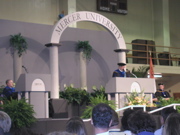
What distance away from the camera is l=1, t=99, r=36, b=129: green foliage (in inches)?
272

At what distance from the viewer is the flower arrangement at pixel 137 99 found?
8.45 meters

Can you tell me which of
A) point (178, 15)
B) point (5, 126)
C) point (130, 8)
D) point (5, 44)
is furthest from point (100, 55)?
point (5, 126)

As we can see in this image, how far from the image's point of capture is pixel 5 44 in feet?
36.5

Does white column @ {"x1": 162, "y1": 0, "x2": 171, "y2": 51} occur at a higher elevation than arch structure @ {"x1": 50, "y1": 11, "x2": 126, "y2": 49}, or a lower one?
higher

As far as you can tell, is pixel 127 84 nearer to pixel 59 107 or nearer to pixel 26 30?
pixel 59 107

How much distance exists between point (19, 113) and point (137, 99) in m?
2.93

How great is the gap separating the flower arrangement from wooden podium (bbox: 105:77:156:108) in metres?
0.12

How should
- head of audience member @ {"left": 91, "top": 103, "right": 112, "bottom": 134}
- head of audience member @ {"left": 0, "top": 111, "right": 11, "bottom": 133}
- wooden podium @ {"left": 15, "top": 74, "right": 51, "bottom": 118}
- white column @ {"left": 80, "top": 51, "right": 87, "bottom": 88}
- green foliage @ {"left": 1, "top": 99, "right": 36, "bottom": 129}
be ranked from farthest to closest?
white column @ {"left": 80, "top": 51, "right": 87, "bottom": 88} → wooden podium @ {"left": 15, "top": 74, "right": 51, "bottom": 118} → green foliage @ {"left": 1, "top": 99, "right": 36, "bottom": 129} → head of audience member @ {"left": 0, "top": 111, "right": 11, "bottom": 133} → head of audience member @ {"left": 91, "top": 103, "right": 112, "bottom": 134}

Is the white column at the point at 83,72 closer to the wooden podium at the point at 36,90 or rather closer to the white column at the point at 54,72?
the white column at the point at 54,72

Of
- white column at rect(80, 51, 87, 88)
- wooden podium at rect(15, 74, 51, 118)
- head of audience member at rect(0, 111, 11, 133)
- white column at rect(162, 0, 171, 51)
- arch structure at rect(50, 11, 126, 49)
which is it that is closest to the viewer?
head of audience member at rect(0, 111, 11, 133)

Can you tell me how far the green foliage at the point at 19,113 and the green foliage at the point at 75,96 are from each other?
11.5 ft

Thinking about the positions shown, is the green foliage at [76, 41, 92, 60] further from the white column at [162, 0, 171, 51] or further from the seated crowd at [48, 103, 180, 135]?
the seated crowd at [48, 103, 180, 135]

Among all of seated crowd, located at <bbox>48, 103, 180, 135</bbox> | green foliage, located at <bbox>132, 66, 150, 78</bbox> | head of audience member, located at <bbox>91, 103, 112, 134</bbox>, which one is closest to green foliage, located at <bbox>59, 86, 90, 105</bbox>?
green foliage, located at <bbox>132, 66, 150, 78</bbox>

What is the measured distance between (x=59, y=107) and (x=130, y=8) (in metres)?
9.66
